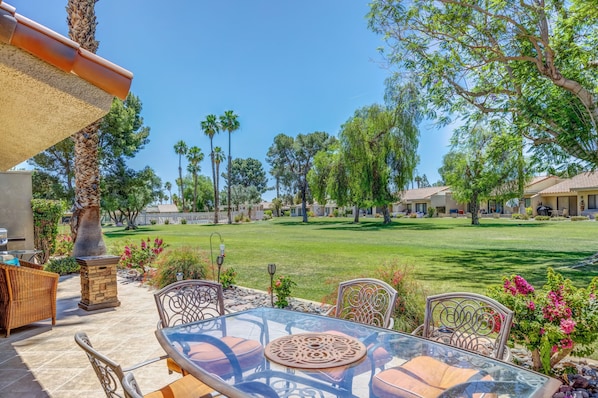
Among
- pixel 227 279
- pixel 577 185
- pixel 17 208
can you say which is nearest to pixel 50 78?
pixel 227 279

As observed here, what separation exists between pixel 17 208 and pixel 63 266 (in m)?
1.65

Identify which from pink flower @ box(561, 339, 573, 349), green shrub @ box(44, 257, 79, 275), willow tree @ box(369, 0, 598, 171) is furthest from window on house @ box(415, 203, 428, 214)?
pink flower @ box(561, 339, 573, 349)

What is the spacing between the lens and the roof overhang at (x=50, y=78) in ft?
6.21

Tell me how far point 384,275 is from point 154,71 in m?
16.7

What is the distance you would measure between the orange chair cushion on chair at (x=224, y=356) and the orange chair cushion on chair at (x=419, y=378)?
0.71 meters

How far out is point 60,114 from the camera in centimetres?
272

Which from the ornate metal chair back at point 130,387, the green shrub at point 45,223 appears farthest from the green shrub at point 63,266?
the ornate metal chair back at point 130,387

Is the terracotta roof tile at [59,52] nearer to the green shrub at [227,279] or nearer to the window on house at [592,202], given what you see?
the green shrub at [227,279]

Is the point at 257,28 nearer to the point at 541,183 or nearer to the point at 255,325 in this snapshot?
the point at 255,325

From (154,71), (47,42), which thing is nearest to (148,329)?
(47,42)

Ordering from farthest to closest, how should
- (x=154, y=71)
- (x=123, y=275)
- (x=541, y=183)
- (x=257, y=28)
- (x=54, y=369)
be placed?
(x=541, y=183)
(x=154, y=71)
(x=257, y=28)
(x=123, y=275)
(x=54, y=369)

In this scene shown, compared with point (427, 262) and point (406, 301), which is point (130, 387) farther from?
point (427, 262)

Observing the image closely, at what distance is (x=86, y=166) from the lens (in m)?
7.82

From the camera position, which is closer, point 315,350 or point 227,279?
point 315,350
